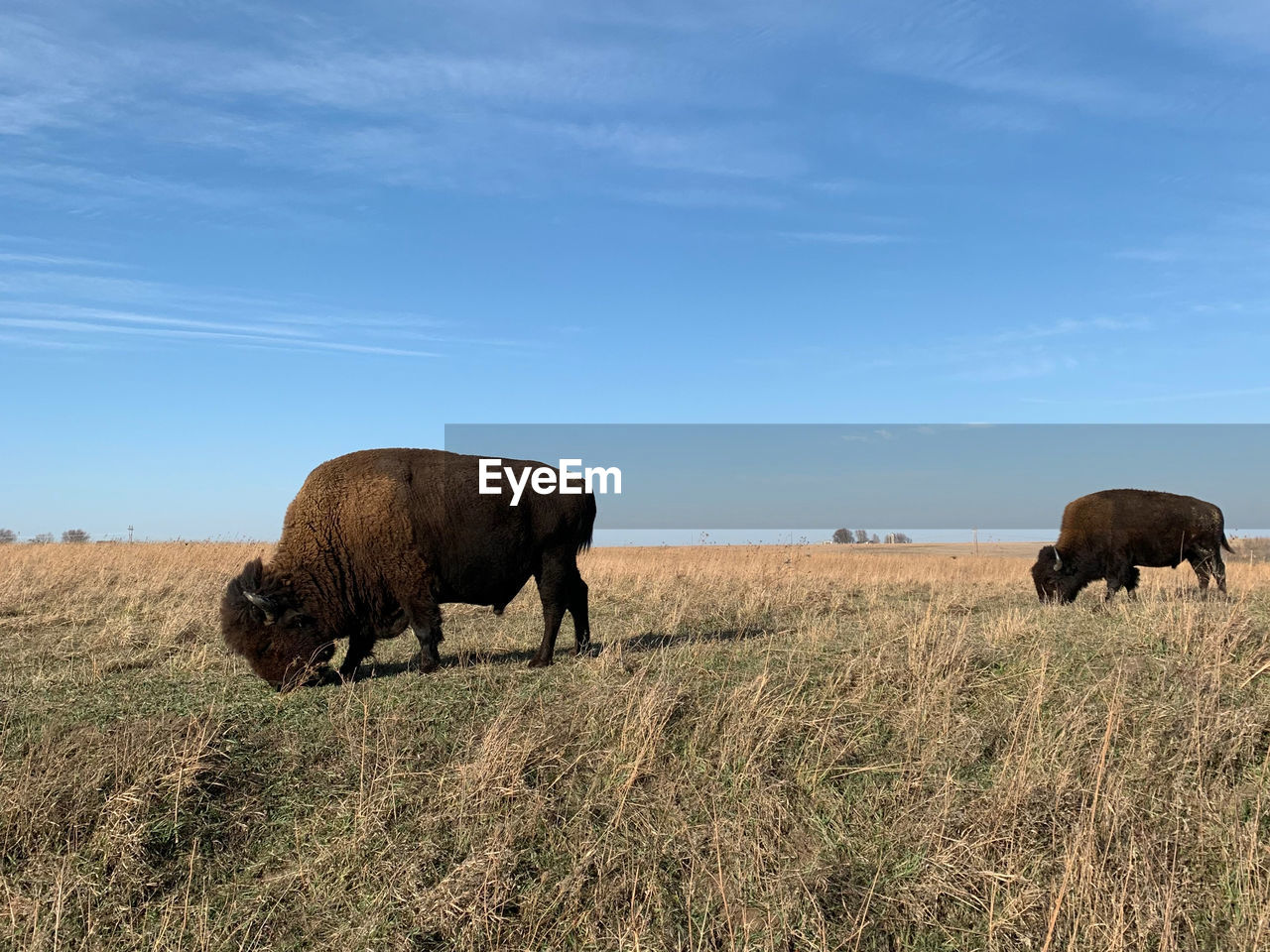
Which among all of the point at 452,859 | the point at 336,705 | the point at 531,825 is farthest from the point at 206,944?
the point at 336,705

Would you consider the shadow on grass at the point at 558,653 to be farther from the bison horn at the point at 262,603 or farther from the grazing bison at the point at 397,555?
the bison horn at the point at 262,603

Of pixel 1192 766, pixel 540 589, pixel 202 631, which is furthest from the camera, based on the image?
pixel 202 631

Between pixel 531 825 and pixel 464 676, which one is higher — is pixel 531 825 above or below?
below

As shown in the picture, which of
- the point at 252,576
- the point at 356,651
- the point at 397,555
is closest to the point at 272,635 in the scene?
the point at 252,576

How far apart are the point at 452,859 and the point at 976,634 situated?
6640 mm

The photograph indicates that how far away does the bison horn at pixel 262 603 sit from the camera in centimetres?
791

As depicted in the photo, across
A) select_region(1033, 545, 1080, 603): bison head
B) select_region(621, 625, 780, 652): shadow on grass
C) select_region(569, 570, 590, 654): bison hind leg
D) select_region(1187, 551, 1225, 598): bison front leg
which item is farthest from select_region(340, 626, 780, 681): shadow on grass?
select_region(1187, 551, 1225, 598): bison front leg

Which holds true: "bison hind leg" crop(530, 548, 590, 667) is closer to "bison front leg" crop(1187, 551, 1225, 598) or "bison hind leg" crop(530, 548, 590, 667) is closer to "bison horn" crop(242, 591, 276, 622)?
"bison horn" crop(242, 591, 276, 622)

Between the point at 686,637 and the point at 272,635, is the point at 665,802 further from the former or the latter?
the point at 686,637

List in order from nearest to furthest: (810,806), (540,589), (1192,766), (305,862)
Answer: (305,862) → (810,806) → (1192,766) → (540,589)

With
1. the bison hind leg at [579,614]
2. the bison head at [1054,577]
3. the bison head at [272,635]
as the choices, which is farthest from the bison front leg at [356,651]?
the bison head at [1054,577]

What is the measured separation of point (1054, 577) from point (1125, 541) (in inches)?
61.0

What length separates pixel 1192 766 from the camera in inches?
245

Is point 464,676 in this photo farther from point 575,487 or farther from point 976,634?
point 976,634
